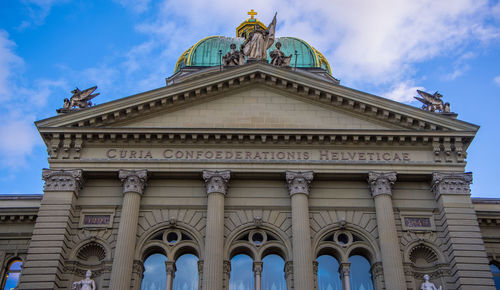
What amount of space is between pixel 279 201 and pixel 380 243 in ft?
15.8

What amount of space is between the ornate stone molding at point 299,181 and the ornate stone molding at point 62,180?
945cm

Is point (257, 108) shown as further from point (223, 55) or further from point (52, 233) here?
point (223, 55)

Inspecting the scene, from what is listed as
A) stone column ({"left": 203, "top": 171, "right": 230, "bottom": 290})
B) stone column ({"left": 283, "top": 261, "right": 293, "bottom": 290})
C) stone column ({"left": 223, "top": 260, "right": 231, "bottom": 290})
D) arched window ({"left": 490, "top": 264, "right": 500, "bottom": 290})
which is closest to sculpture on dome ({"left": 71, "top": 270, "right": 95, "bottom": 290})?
stone column ({"left": 203, "top": 171, "right": 230, "bottom": 290})

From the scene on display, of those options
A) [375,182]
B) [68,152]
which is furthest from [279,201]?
[68,152]

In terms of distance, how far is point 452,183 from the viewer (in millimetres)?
26000

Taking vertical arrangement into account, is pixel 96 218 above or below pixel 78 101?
below

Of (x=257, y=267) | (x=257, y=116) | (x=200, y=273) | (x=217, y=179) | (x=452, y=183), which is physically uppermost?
(x=257, y=116)

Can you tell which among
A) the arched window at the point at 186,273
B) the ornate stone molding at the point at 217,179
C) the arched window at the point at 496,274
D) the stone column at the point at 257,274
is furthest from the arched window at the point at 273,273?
the arched window at the point at 496,274

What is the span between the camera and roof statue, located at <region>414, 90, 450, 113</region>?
2800 centimetres

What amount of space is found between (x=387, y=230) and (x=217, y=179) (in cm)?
773

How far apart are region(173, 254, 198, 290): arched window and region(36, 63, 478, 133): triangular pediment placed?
6256mm

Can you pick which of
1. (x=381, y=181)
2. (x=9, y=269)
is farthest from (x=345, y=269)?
(x=9, y=269)

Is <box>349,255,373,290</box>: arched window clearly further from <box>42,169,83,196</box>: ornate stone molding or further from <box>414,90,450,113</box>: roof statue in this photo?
<box>42,169,83,196</box>: ornate stone molding

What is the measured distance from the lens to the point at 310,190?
26484 mm
